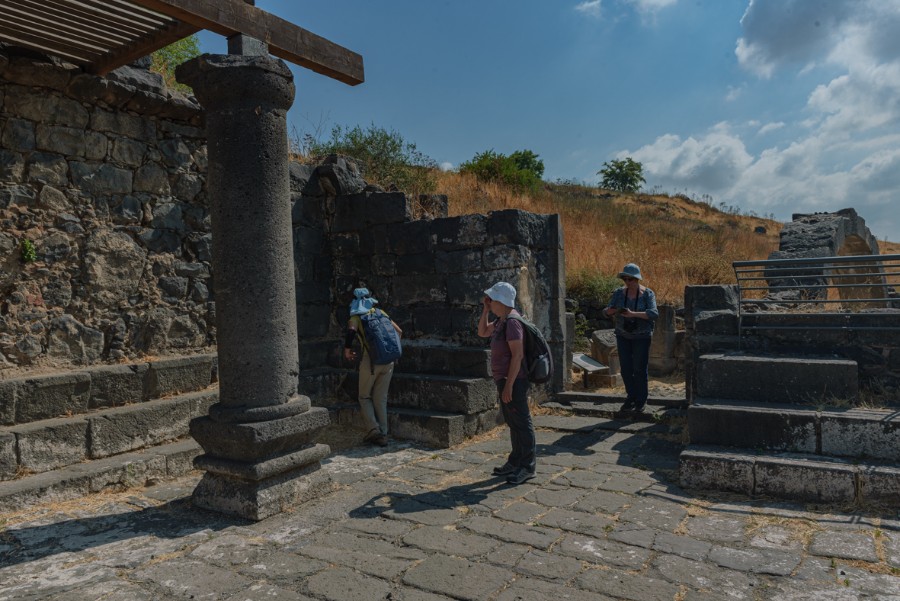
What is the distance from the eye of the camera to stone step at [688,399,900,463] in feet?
16.3

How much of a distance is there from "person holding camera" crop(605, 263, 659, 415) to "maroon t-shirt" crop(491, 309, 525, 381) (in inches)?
95.2

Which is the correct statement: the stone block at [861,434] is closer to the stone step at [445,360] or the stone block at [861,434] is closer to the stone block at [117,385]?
the stone step at [445,360]

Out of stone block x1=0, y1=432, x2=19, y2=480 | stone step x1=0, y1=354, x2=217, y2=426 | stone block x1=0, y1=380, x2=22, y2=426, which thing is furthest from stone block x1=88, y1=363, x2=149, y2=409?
stone block x1=0, y1=432, x2=19, y2=480

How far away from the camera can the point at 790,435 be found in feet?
17.0

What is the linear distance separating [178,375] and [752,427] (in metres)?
5.44

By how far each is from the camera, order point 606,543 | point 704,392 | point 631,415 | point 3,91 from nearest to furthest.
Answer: point 606,543, point 3,91, point 704,392, point 631,415

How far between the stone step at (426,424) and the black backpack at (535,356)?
5.67 feet

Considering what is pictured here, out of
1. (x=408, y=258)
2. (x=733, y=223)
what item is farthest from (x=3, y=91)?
(x=733, y=223)

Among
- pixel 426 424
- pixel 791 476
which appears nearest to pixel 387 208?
pixel 426 424

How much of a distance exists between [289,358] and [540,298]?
4059 millimetres

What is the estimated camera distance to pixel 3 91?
5.44m

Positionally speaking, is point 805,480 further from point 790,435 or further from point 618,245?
point 618,245

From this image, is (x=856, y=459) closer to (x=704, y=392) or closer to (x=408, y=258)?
(x=704, y=392)

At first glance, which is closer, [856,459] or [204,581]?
[204,581]
